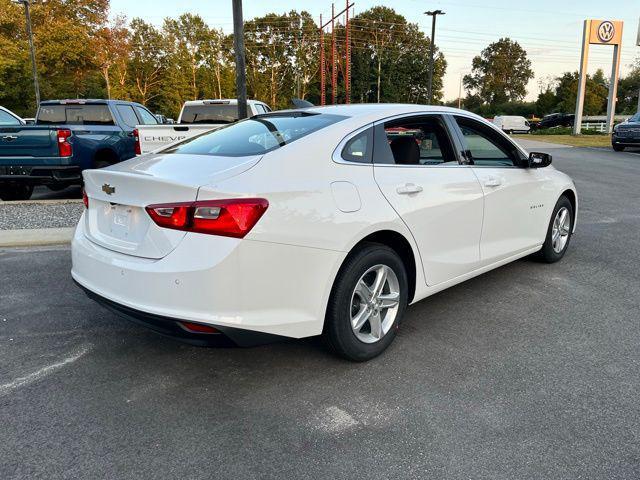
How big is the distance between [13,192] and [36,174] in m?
1.65

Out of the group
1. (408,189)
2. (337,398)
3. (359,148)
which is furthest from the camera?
(408,189)

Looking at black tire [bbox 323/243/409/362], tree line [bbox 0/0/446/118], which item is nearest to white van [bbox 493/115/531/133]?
tree line [bbox 0/0/446/118]

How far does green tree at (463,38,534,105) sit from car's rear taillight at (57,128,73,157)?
107254 mm

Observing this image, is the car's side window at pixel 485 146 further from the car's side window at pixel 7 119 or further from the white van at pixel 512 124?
the white van at pixel 512 124

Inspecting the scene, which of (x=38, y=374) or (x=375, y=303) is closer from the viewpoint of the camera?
(x=38, y=374)

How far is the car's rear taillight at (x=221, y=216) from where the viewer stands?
264 centimetres

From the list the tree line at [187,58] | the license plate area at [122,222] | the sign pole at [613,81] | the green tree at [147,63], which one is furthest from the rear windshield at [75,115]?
the green tree at [147,63]

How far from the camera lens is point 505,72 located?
107 metres

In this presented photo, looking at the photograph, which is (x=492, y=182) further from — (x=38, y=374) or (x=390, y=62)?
(x=390, y=62)

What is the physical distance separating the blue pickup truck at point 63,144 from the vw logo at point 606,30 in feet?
115

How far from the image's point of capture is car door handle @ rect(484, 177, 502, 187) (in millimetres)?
4195

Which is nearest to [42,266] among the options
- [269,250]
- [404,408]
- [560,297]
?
[269,250]

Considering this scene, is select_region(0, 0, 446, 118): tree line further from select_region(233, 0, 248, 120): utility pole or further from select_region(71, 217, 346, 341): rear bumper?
select_region(71, 217, 346, 341): rear bumper

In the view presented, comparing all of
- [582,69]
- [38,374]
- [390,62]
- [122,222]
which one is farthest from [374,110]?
[390,62]
